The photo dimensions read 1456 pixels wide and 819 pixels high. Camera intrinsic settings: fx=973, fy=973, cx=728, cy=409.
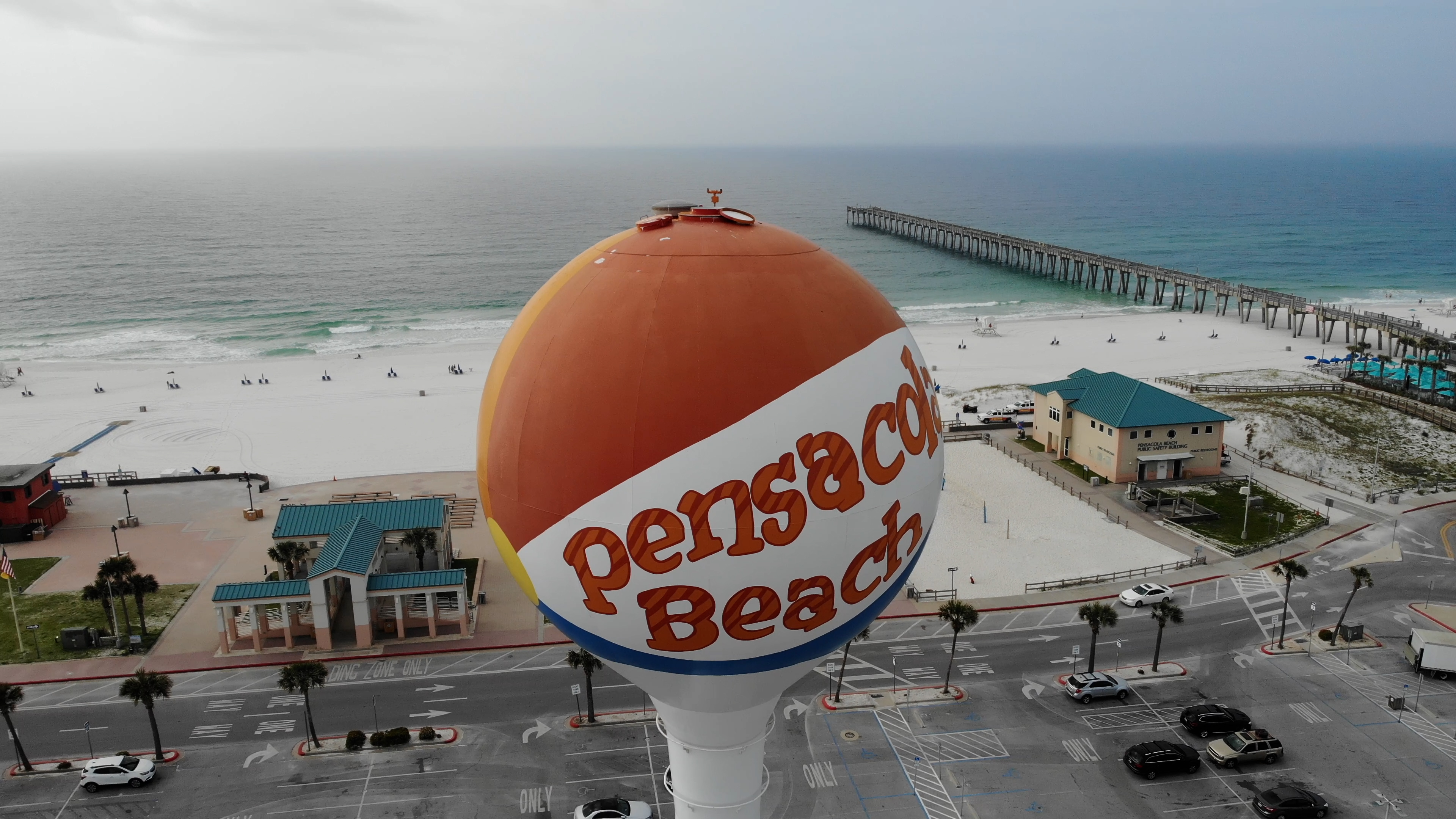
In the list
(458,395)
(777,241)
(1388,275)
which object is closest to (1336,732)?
(777,241)

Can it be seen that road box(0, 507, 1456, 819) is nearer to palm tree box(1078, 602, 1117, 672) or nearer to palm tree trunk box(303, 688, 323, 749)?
palm tree trunk box(303, 688, 323, 749)

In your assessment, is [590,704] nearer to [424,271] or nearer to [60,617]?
[60,617]

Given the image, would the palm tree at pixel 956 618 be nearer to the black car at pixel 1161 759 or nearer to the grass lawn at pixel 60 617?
the black car at pixel 1161 759

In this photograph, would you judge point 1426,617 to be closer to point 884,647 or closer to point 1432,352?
point 884,647

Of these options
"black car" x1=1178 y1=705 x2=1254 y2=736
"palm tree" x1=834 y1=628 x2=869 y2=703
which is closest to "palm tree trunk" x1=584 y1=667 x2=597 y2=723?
"palm tree" x1=834 y1=628 x2=869 y2=703

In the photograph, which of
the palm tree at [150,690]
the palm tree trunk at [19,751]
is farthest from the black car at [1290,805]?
the palm tree trunk at [19,751]
